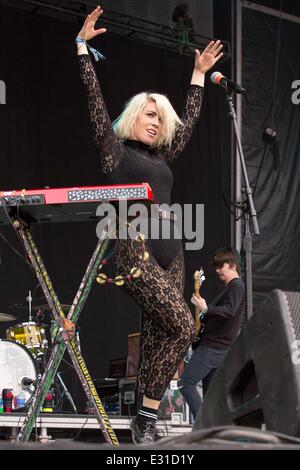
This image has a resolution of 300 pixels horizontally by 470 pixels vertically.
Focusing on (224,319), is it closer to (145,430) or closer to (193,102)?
(193,102)

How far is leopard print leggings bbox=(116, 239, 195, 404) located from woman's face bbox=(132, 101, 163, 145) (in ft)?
1.55

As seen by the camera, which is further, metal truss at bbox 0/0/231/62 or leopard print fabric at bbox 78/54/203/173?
metal truss at bbox 0/0/231/62

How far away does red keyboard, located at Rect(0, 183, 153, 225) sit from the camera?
111 inches

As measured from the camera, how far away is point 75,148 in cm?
780

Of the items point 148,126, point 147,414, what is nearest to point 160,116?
point 148,126

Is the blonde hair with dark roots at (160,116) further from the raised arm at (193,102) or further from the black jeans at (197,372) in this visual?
the black jeans at (197,372)

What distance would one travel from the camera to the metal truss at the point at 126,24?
754cm

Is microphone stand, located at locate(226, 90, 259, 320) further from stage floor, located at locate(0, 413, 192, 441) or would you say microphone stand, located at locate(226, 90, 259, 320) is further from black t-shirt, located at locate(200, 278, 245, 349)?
stage floor, located at locate(0, 413, 192, 441)

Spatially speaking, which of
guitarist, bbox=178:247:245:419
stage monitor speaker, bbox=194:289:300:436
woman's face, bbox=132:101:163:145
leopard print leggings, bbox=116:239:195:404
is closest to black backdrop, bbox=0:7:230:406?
guitarist, bbox=178:247:245:419

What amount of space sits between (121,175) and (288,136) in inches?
198

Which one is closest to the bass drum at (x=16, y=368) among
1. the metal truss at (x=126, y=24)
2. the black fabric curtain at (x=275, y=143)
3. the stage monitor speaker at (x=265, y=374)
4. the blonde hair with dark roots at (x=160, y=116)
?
the black fabric curtain at (x=275, y=143)

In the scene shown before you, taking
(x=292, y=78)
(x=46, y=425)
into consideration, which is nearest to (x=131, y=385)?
(x=46, y=425)

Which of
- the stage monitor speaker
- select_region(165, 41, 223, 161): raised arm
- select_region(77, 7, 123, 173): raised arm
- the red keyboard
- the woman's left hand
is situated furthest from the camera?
the woman's left hand
